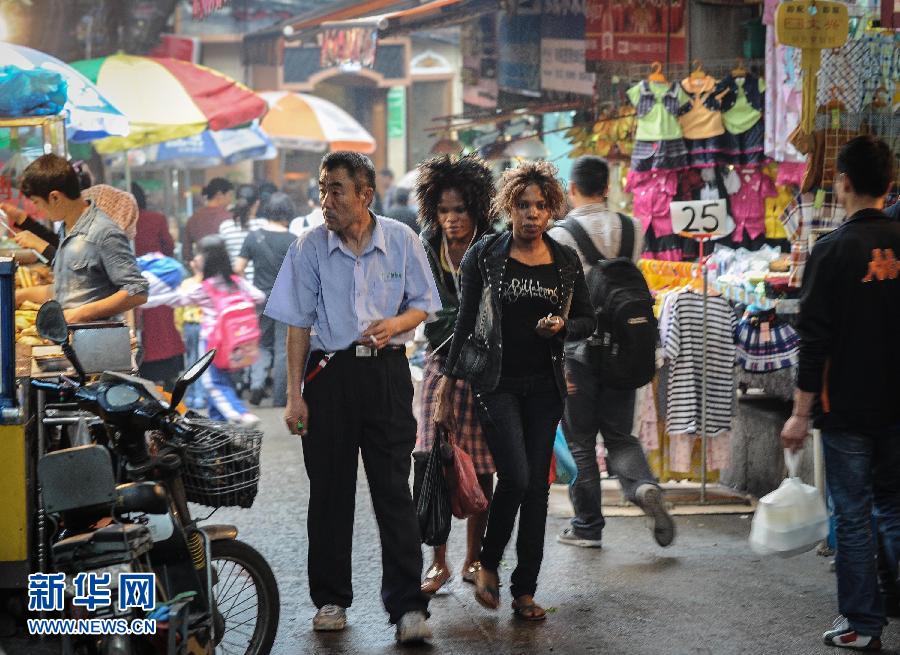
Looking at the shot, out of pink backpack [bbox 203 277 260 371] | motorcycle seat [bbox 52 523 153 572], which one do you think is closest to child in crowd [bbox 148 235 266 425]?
pink backpack [bbox 203 277 260 371]

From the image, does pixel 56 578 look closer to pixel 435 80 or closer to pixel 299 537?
pixel 299 537

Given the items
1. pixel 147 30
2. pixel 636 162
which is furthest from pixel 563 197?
pixel 147 30

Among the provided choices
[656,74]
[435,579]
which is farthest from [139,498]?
[656,74]

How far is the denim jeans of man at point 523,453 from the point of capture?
597cm

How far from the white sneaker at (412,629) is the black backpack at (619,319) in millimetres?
1999

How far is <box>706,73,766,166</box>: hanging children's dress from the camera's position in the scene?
10.8 meters

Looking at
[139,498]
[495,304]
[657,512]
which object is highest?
[495,304]

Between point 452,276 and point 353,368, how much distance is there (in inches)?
44.1

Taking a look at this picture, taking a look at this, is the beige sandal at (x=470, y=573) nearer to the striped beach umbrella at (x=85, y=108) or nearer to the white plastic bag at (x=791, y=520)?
the white plastic bag at (x=791, y=520)

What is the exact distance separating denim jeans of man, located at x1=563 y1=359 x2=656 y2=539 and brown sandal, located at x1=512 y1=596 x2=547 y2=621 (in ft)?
4.45

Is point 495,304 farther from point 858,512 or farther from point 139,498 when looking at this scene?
point 139,498

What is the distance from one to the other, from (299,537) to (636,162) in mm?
4993

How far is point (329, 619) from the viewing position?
19.4ft

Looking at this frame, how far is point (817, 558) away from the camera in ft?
23.6
